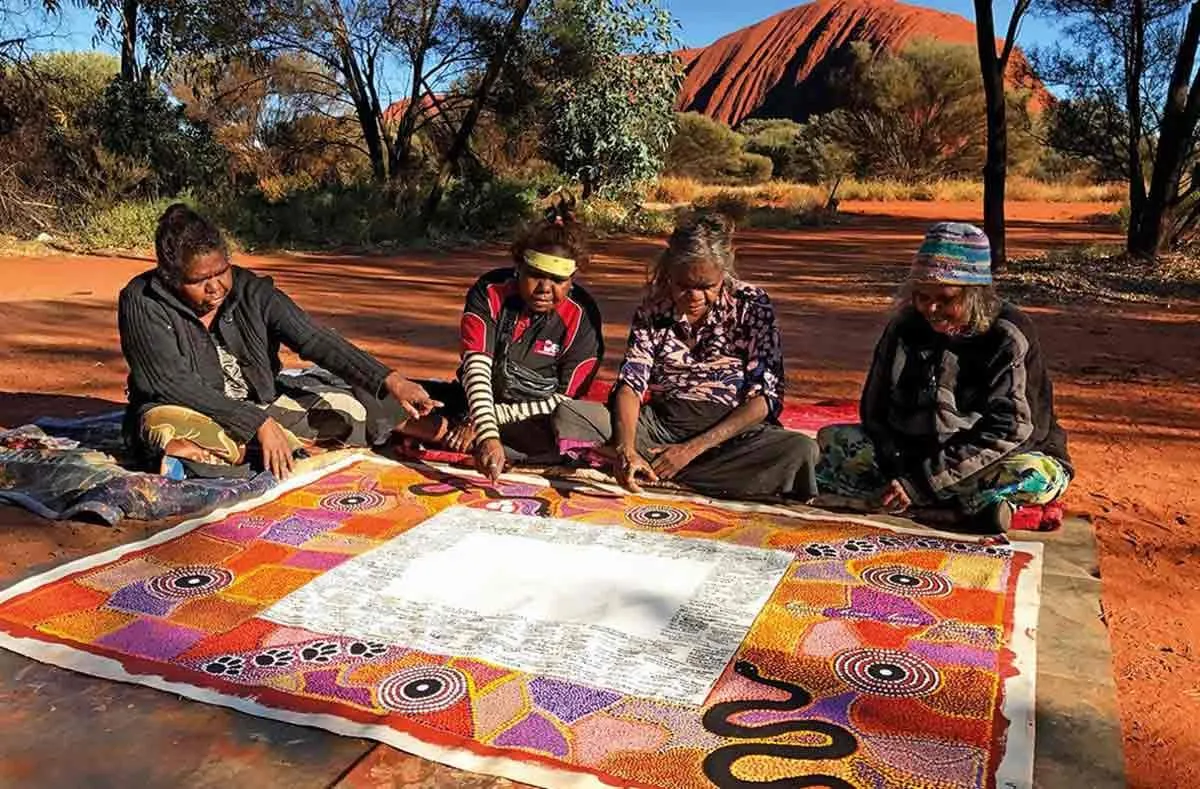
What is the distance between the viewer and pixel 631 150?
1510 centimetres

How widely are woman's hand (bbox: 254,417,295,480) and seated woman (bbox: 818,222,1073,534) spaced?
188 cm

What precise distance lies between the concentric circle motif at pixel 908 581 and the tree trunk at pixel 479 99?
38.6 feet

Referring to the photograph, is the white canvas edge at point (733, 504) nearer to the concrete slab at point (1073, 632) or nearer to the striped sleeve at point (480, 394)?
the striped sleeve at point (480, 394)

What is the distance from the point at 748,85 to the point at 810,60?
472 centimetres

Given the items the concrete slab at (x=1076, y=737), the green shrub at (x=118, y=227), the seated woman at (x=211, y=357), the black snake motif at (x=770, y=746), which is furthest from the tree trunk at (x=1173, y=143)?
the green shrub at (x=118, y=227)

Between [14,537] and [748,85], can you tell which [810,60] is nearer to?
[748,85]

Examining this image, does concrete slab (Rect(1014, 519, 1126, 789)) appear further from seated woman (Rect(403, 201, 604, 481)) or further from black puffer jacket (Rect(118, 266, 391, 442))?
black puffer jacket (Rect(118, 266, 391, 442))

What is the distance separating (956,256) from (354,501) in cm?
198

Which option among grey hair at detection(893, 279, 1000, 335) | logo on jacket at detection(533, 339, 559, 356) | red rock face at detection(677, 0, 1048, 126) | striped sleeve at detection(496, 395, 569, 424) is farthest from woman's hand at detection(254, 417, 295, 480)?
red rock face at detection(677, 0, 1048, 126)

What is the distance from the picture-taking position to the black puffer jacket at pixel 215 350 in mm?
3229

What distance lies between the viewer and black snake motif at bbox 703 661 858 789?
1.71 m

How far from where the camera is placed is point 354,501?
3158 mm

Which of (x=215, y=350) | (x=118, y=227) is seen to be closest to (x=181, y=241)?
(x=215, y=350)

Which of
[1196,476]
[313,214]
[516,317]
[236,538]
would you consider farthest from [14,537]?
[313,214]
